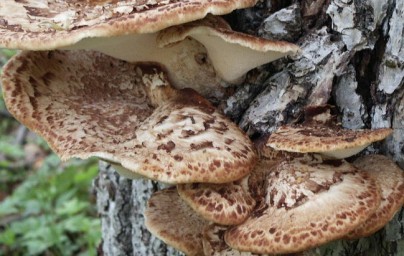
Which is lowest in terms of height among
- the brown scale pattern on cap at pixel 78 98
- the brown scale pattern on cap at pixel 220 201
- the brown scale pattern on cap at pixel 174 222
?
the brown scale pattern on cap at pixel 174 222

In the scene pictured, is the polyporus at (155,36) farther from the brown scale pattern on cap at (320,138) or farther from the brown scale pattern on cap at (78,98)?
the brown scale pattern on cap at (320,138)

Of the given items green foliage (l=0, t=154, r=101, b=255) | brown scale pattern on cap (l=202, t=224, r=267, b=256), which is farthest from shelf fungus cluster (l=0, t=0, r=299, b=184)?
green foliage (l=0, t=154, r=101, b=255)

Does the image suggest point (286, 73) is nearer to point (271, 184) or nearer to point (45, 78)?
point (271, 184)

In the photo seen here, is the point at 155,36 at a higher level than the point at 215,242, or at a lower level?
higher

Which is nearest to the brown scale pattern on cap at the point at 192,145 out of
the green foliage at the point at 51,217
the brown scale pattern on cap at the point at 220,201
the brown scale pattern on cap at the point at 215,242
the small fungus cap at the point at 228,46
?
the brown scale pattern on cap at the point at 220,201

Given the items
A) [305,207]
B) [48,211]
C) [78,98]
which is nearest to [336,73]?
[305,207]

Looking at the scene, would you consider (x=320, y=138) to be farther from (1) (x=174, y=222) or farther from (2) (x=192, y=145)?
(1) (x=174, y=222)
